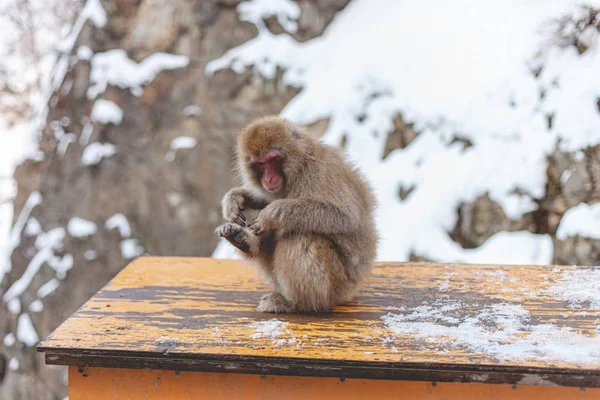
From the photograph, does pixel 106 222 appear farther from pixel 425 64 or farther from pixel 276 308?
pixel 276 308

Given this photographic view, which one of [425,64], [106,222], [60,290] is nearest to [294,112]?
[425,64]

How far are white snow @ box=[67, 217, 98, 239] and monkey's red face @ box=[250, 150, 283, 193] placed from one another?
14.1ft

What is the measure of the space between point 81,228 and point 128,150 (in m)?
0.94

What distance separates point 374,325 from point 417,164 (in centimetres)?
312

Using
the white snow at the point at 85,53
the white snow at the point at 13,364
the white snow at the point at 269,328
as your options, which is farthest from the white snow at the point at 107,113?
the white snow at the point at 269,328

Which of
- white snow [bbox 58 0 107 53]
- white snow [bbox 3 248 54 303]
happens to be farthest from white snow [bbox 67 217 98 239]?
white snow [bbox 58 0 107 53]

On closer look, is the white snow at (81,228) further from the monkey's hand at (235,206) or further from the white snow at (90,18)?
the monkey's hand at (235,206)

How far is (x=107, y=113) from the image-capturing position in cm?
620

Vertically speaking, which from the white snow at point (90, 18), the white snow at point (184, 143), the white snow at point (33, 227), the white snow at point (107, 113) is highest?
the white snow at point (90, 18)

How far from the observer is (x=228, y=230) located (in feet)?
6.90

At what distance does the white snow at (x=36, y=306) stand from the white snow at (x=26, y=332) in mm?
89

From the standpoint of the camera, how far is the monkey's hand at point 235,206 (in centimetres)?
235

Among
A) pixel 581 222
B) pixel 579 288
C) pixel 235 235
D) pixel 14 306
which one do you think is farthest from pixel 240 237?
pixel 14 306

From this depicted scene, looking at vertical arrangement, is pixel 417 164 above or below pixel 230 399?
above
